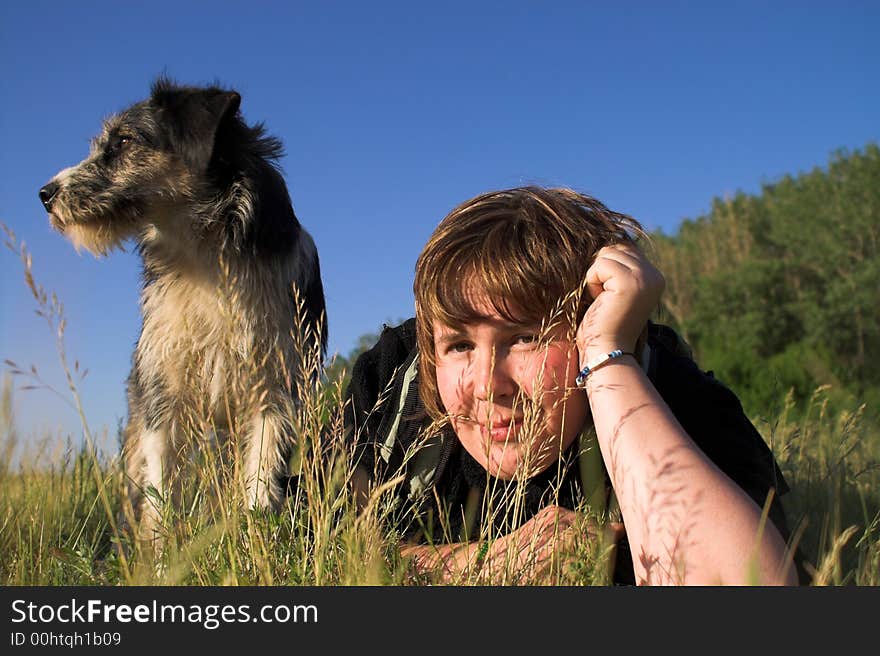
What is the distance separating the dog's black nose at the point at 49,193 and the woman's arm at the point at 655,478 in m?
3.70

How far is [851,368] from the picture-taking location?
81.5 ft

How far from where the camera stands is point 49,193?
4547 millimetres

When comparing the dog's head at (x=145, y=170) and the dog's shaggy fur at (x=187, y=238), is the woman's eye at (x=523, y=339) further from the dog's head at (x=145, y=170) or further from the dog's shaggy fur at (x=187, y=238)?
the dog's head at (x=145, y=170)

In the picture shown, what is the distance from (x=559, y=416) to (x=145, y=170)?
129 inches

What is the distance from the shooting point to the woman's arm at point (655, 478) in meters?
1.84

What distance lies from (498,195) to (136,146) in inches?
109

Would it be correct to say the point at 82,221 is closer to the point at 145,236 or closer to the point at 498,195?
the point at 145,236

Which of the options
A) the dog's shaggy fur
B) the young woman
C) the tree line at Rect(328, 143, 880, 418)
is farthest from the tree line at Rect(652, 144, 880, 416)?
the young woman

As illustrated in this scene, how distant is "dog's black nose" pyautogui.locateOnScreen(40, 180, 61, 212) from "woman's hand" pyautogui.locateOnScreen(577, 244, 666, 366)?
12.1 ft

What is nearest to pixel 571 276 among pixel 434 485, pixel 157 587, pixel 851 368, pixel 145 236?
pixel 434 485

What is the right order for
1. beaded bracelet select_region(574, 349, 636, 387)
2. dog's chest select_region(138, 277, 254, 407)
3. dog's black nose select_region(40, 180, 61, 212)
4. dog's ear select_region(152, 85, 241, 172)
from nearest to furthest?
beaded bracelet select_region(574, 349, 636, 387), dog's chest select_region(138, 277, 254, 407), dog's ear select_region(152, 85, 241, 172), dog's black nose select_region(40, 180, 61, 212)

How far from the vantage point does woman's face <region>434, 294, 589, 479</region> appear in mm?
2332

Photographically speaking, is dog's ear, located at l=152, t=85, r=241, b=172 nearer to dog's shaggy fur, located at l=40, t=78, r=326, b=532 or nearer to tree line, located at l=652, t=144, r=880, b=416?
dog's shaggy fur, located at l=40, t=78, r=326, b=532

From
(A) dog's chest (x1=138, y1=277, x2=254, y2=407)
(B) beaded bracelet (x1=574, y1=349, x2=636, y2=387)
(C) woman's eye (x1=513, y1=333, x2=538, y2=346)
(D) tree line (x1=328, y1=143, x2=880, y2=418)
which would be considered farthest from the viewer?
(D) tree line (x1=328, y1=143, x2=880, y2=418)
